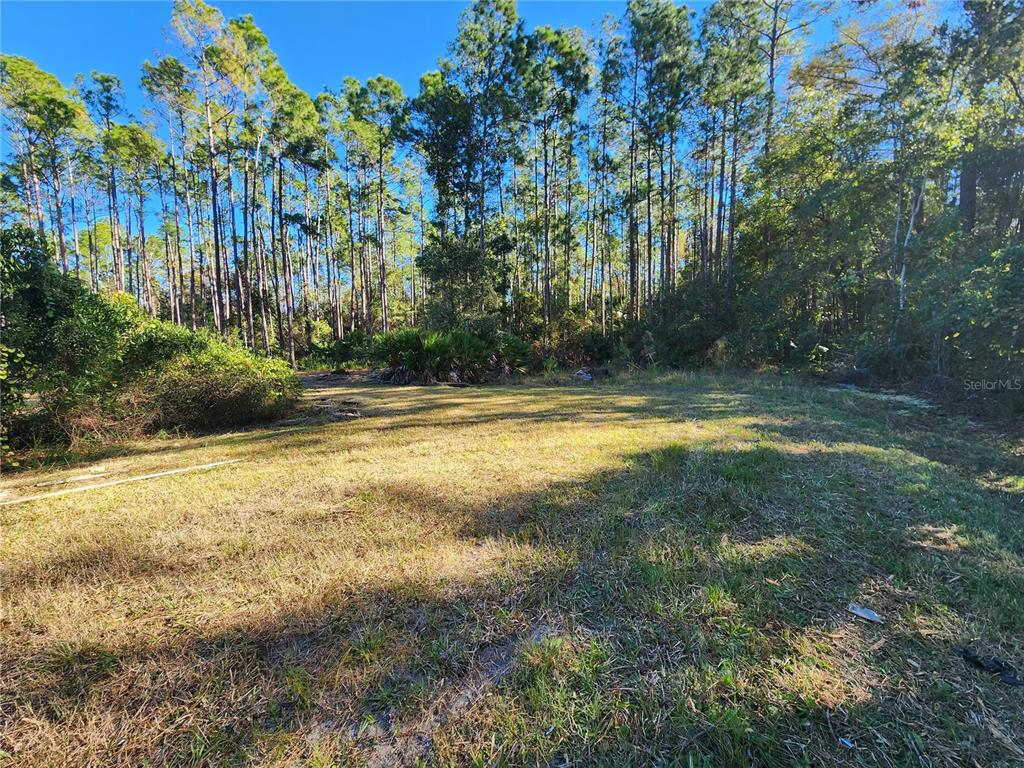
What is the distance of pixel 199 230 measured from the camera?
2661 cm

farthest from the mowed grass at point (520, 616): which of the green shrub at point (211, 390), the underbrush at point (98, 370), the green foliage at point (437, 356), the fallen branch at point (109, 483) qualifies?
the green foliage at point (437, 356)

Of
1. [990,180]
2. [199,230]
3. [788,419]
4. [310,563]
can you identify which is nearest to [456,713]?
[310,563]

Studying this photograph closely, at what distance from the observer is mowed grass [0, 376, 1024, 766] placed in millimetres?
1290

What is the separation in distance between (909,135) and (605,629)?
14.1 m

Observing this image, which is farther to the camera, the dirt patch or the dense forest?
the dense forest

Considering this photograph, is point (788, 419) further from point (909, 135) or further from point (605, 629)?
point (909, 135)

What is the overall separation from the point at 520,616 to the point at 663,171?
1965cm

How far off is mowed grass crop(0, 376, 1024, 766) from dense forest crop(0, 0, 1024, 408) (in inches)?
168

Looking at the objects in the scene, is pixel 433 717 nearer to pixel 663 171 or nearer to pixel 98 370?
pixel 98 370

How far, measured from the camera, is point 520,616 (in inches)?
71.7

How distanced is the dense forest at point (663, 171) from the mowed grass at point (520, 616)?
4.26m

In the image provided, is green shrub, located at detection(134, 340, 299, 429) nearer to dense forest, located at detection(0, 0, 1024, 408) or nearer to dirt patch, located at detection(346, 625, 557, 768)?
dense forest, located at detection(0, 0, 1024, 408)

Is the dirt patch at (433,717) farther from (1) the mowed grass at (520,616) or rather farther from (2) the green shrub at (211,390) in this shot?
(2) the green shrub at (211,390)

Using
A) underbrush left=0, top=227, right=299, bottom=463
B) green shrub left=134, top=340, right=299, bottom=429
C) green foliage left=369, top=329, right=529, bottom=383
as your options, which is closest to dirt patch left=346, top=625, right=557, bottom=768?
underbrush left=0, top=227, right=299, bottom=463
